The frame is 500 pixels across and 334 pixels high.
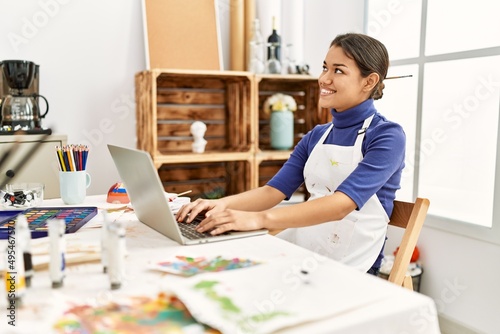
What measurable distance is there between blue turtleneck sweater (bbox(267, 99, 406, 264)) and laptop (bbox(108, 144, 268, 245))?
0.36 metres

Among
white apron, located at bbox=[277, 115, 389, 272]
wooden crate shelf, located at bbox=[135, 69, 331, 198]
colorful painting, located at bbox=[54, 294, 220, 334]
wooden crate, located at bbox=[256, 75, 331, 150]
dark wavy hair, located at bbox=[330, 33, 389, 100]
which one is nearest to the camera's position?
colorful painting, located at bbox=[54, 294, 220, 334]

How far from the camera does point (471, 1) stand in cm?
248

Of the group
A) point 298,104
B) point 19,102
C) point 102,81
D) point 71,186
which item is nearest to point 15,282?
point 71,186

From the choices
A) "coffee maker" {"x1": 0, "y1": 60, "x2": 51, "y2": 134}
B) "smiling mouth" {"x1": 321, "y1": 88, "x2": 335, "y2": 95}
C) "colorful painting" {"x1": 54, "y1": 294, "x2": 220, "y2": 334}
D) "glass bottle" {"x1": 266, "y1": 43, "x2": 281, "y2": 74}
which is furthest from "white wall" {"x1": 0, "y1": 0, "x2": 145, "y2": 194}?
"colorful painting" {"x1": 54, "y1": 294, "x2": 220, "y2": 334}

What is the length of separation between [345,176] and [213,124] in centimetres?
177

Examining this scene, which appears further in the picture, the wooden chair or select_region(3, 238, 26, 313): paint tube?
the wooden chair

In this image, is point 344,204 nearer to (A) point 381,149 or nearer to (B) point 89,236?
(A) point 381,149

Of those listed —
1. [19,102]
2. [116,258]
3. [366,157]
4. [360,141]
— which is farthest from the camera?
[19,102]

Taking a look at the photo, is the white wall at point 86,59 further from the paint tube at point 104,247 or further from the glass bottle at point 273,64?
the paint tube at point 104,247

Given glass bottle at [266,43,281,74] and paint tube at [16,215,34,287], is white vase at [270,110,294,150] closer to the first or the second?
glass bottle at [266,43,281,74]

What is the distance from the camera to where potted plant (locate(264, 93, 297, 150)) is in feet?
10.4

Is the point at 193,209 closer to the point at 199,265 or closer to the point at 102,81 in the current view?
the point at 199,265

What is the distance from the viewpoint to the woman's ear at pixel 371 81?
164 centimetres

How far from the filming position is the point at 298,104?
3.50m
